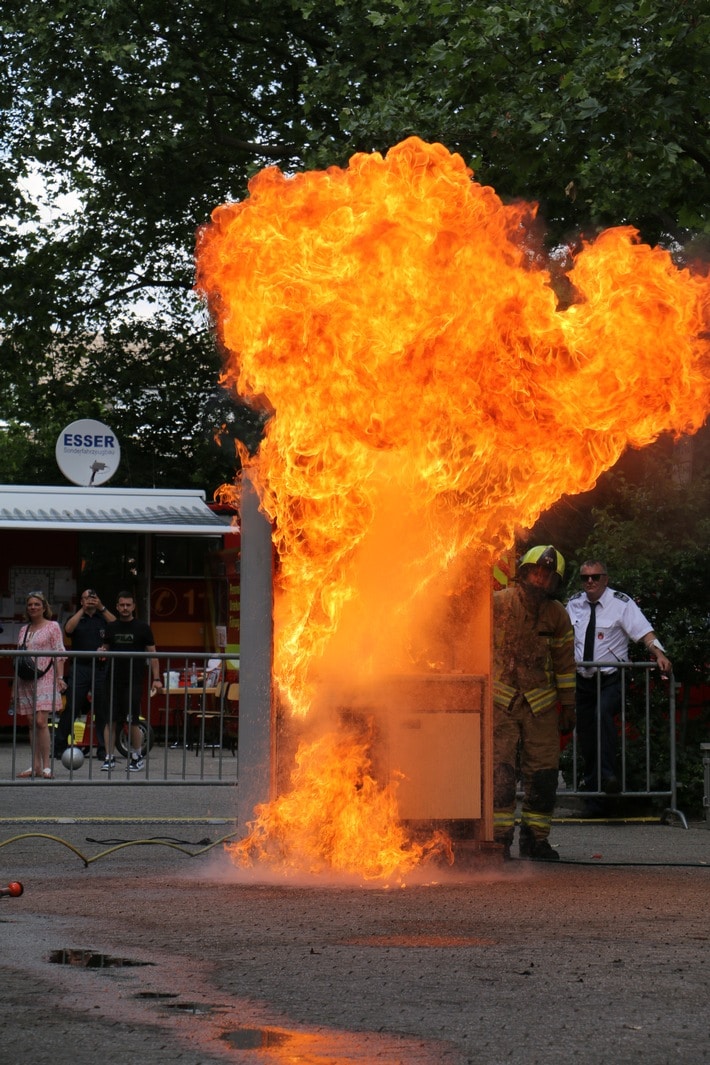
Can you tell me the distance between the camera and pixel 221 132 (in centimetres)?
2459

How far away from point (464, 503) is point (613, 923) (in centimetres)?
267

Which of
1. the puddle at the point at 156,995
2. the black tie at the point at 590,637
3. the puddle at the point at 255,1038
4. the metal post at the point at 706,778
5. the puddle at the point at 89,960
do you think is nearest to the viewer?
the puddle at the point at 255,1038

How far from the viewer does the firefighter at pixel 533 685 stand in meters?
9.95

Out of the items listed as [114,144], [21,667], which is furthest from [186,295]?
[21,667]

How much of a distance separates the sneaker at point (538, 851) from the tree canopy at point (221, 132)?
26.9ft

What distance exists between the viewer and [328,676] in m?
9.09

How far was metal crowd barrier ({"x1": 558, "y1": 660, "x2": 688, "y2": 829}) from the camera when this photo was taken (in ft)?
41.3

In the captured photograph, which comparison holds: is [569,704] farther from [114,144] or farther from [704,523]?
[114,144]

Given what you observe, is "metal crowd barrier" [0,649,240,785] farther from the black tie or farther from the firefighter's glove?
the firefighter's glove

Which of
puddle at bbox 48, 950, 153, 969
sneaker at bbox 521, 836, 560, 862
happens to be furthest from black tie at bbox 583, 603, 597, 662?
puddle at bbox 48, 950, 153, 969

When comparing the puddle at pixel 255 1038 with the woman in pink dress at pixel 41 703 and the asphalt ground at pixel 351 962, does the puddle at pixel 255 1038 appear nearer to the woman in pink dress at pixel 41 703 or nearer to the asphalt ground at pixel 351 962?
the asphalt ground at pixel 351 962

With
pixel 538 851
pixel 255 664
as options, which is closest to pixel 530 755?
pixel 538 851

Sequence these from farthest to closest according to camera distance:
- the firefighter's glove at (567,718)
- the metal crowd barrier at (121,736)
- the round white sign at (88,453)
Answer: the round white sign at (88,453) < the metal crowd barrier at (121,736) < the firefighter's glove at (567,718)

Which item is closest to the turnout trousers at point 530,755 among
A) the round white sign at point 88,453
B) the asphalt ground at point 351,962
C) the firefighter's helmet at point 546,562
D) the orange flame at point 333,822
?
the asphalt ground at point 351,962
